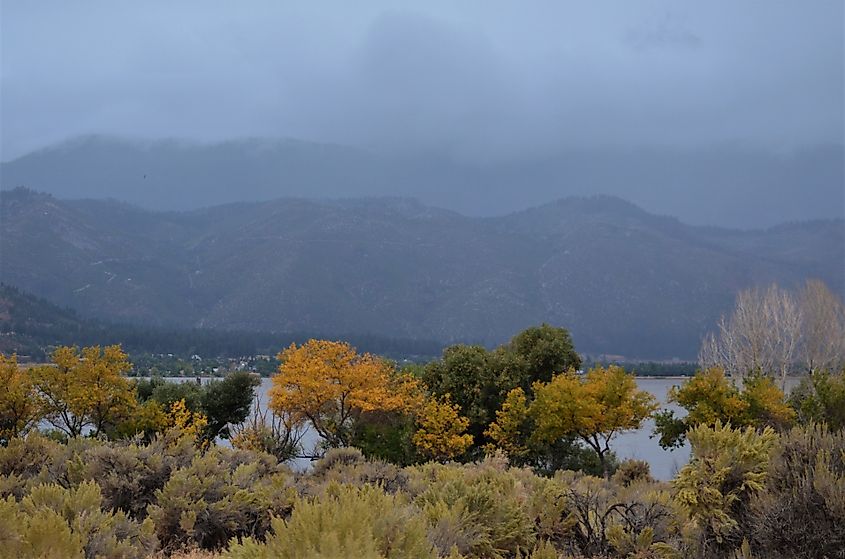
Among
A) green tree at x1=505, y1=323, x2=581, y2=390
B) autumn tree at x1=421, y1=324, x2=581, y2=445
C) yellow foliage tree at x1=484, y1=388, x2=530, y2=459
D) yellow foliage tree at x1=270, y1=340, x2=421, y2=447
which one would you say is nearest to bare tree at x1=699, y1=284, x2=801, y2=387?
green tree at x1=505, y1=323, x2=581, y2=390

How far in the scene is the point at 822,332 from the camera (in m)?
65.5

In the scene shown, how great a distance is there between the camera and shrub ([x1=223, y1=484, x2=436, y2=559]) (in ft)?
16.6

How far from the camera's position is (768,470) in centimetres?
902

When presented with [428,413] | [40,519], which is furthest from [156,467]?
[428,413]

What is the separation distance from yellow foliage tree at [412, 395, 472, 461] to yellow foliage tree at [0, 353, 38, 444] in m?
19.0

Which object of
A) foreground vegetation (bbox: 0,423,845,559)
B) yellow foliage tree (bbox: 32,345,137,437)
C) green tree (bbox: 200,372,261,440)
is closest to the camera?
foreground vegetation (bbox: 0,423,845,559)

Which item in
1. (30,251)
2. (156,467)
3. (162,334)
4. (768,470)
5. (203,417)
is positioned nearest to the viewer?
(768,470)

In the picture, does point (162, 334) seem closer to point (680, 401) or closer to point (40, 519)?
point (680, 401)

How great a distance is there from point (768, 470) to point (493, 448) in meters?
29.7

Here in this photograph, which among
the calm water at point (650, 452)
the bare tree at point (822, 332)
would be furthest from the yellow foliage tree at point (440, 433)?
the bare tree at point (822, 332)

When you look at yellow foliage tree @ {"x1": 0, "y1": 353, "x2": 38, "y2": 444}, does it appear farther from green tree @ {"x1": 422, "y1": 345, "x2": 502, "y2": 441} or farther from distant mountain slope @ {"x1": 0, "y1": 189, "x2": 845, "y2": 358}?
distant mountain slope @ {"x1": 0, "y1": 189, "x2": 845, "y2": 358}

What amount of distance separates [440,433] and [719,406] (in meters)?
14.1

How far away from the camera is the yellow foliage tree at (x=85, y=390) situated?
3944 cm

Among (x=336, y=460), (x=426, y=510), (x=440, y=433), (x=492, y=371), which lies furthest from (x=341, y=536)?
(x=492, y=371)
